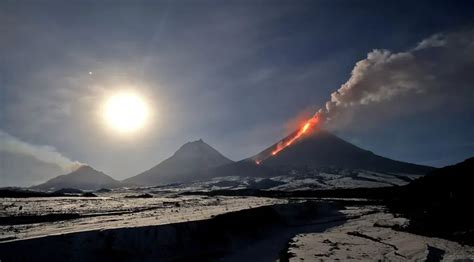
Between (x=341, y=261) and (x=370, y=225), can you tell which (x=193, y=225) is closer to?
(x=341, y=261)

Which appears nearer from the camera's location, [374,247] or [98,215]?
[374,247]

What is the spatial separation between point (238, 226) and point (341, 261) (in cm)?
1252

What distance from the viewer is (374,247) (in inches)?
1041

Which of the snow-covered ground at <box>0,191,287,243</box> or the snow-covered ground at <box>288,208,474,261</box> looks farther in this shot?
the snow-covered ground at <box>0,191,287,243</box>

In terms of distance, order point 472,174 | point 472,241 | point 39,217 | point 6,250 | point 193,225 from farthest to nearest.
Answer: point 472,174 < point 39,217 < point 193,225 < point 472,241 < point 6,250

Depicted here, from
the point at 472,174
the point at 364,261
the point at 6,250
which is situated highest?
the point at 472,174

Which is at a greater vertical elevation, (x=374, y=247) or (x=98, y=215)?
(x=98, y=215)

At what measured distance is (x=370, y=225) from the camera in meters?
38.6

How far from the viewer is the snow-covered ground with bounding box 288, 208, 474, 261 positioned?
23.2m

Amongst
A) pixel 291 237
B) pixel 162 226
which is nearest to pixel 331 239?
pixel 291 237

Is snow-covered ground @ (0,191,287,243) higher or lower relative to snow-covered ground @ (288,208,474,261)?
higher

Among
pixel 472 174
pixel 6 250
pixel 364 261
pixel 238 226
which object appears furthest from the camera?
pixel 472 174

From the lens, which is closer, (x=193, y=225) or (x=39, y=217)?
(x=193, y=225)

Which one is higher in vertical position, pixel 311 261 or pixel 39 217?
pixel 39 217
